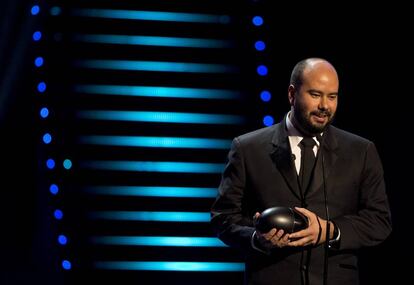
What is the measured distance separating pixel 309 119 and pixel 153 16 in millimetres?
2130

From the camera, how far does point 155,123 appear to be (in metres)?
4.49

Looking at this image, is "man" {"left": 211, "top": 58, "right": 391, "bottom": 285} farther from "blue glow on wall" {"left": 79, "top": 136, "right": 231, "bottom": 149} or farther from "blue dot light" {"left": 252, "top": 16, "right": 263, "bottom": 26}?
"blue dot light" {"left": 252, "top": 16, "right": 263, "bottom": 26}

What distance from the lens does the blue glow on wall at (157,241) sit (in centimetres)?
445

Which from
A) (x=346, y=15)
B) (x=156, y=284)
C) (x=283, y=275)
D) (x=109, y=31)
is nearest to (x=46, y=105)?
(x=109, y=31)

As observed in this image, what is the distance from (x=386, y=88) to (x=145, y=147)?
4.90 feet

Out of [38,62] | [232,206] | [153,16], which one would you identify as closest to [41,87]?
[38,62]

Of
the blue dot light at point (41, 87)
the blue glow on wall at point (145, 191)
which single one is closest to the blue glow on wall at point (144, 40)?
the blue dot light at point (41, 87)

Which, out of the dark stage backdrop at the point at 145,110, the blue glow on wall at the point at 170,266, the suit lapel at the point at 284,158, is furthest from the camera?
the blue glow on wall at the point at 170,266

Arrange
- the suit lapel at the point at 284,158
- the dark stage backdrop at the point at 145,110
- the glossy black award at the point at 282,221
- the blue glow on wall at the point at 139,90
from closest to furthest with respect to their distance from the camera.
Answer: the glossy black award at the point at 282,221 < the suit lapel at the point at 284,158 < the dark stage backdrop at the point at 145,110 < the blue glow on wall at the point at 139,90

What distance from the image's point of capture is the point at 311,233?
2.54 meters

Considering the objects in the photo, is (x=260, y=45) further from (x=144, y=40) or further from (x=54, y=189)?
(x=54, y=189)

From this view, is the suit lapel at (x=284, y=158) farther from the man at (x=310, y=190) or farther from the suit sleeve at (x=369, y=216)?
the suit sleeve at (x=369, y=216)

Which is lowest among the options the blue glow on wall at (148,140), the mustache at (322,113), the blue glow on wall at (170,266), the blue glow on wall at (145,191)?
the blue glow on wall at (170,266)

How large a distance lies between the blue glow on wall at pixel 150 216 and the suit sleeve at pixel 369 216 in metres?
1.74
